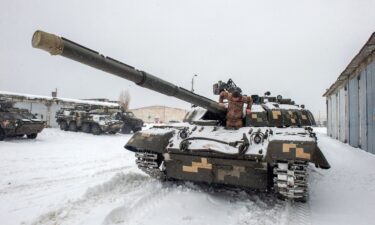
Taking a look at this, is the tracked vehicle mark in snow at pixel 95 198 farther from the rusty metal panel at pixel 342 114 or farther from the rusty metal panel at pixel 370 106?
the rusty metal panel at pixel 342 114

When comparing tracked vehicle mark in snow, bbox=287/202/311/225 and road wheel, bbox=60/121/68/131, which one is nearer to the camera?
tracked vehicle mark in snow, bbox=287/202/311/225

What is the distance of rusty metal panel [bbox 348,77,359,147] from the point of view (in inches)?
582

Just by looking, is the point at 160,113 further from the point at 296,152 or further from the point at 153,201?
the point at 296,152

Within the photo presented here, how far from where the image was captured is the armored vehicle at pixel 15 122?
13798 mm

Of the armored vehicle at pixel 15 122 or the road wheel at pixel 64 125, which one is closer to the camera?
the armored vehicle at pixel 15 122

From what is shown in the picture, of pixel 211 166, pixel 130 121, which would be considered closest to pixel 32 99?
pixel 130 121

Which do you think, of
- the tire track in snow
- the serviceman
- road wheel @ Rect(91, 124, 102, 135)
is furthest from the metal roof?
road wheel @ Rect(91, 124, 102, 135)

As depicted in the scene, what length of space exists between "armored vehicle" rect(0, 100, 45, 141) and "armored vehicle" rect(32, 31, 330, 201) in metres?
10.1

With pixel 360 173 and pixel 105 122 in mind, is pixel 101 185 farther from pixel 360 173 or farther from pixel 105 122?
pixel 105 122

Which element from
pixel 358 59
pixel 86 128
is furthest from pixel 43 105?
pixel 358 59

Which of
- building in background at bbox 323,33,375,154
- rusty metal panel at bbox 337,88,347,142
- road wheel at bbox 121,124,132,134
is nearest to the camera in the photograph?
building in background at bbox 323,33,375,154

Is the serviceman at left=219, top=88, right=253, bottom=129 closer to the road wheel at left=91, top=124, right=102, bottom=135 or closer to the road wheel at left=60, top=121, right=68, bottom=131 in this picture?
the road wheel at left=91, top=124, right=102, bottom=135

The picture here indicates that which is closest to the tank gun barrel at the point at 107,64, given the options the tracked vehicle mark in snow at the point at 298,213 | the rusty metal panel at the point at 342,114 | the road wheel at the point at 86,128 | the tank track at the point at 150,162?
the tank track at the point at 150,162

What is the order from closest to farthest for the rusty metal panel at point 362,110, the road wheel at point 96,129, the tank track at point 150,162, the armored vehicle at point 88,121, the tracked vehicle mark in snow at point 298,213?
1. the tracked vehicle mark in snow at point 298,213
2. the tank track at point 150,162
3. the rusty metal panel at point 362,110
4. the armored vehicle at point 88,121
5. the road wheel at point 96,129
